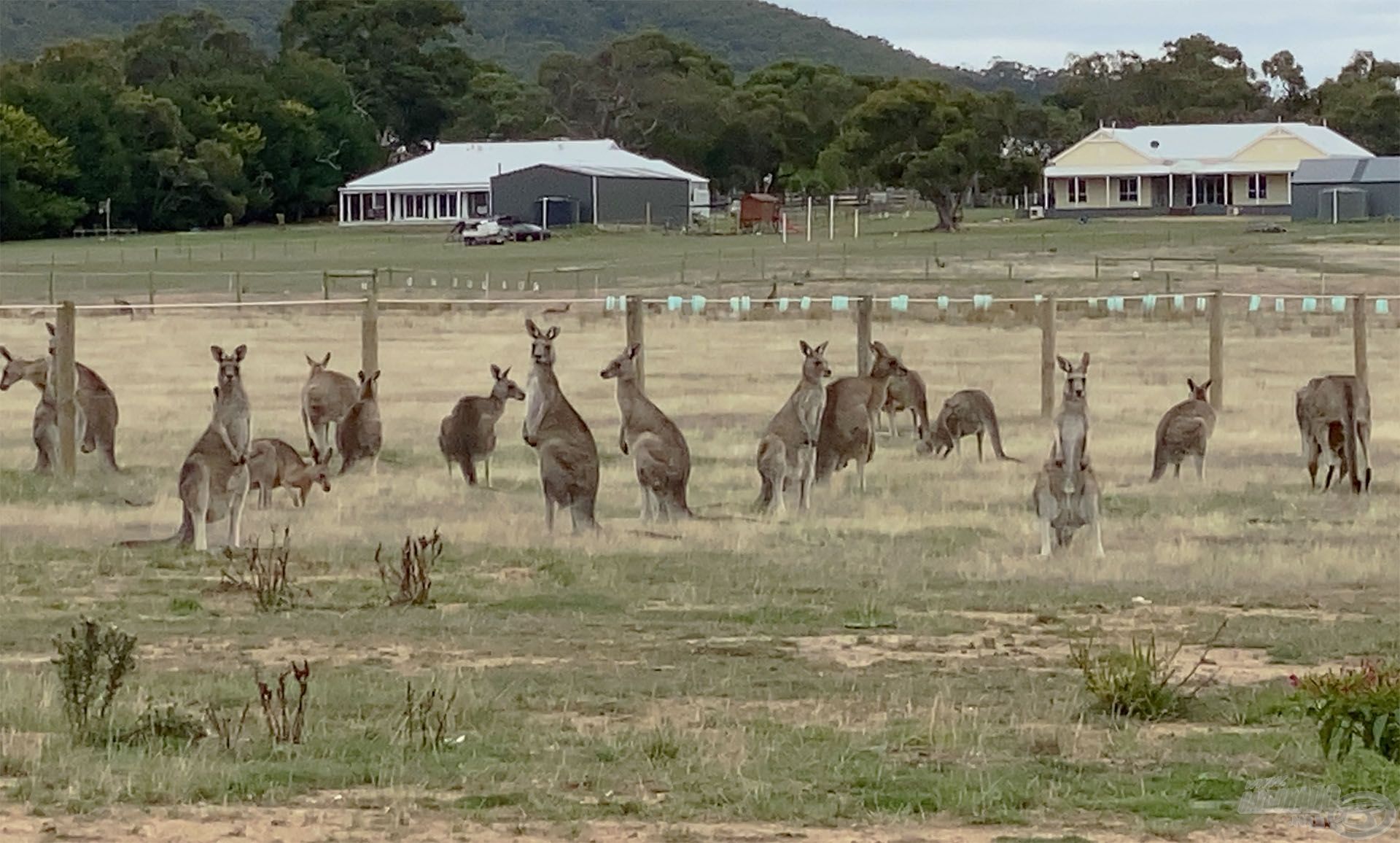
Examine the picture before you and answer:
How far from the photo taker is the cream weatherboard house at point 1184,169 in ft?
290

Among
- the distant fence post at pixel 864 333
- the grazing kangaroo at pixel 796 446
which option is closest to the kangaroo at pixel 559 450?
the grazing kangaroo at pixel 796 446

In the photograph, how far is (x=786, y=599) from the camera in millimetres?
12070

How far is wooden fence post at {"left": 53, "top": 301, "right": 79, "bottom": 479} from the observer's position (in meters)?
17.6

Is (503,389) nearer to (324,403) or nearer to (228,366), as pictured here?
(324,403)

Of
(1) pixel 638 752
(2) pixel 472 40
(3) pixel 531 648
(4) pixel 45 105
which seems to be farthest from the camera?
(2) pixel 472 40

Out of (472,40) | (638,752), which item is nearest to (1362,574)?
(638,752)

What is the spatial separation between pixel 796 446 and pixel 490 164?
3024 inches

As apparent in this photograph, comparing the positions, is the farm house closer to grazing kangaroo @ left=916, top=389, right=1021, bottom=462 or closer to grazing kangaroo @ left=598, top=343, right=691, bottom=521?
grazing kangaroo @ left=916, top=389, right=1021, bottom=462

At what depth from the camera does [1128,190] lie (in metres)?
91.5

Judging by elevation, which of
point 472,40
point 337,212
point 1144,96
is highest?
point 472,40

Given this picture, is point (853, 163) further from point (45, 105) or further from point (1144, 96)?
point (1144, 96)

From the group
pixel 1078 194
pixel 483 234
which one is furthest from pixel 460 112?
pixel 483 234

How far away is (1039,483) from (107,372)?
63.3ft

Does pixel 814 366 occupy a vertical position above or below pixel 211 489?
above
